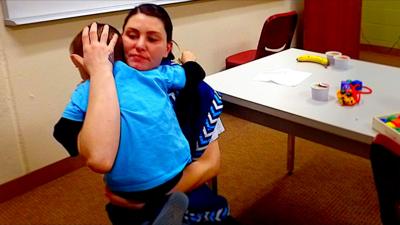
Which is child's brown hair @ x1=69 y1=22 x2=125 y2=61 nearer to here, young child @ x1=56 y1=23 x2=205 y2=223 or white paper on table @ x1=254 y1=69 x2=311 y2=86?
young child @ x1=56 y1=23 x2=205 y2=223

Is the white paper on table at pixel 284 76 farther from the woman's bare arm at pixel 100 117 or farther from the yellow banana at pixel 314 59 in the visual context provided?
the woman's bare arm at pixel 100 117

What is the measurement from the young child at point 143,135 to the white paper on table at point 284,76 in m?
0.67

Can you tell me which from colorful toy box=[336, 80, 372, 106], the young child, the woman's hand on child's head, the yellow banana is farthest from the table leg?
the woman's hand on child's head

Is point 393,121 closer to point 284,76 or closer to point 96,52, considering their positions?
point 284,76

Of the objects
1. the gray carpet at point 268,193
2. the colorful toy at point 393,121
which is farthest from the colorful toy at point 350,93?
the gray carpet at point 268,193

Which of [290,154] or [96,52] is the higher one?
[96,52]

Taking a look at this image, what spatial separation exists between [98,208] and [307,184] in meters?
1.16

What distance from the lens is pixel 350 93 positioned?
1409 millimetres

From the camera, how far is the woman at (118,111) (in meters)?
0.96

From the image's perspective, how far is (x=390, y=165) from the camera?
0.98 metres

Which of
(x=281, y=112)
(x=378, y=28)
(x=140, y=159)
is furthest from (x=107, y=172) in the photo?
(x=378, y=28)

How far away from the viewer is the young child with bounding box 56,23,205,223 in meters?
1.02

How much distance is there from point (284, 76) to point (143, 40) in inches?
30.6

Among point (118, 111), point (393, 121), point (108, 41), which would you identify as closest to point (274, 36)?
point (393, 121)
